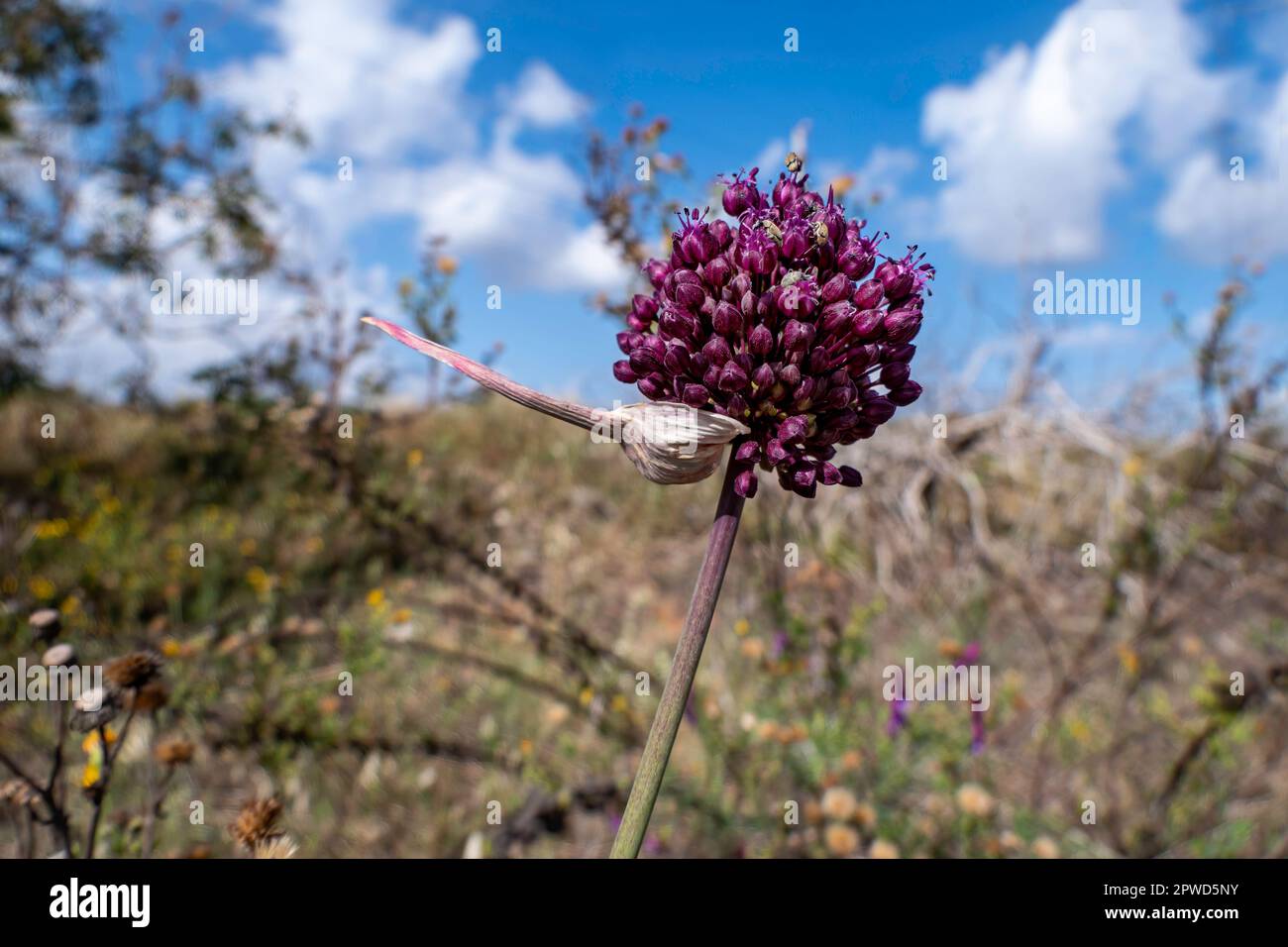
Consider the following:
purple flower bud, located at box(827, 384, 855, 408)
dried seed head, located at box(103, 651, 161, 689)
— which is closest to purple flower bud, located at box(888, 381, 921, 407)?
purple flower bud, located at box(827, 384, 855, 408)

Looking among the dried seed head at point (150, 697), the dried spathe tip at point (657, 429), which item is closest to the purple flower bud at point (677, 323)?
the dried spathe tip at point (657, 429)

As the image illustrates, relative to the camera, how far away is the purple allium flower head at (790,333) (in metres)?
1.11

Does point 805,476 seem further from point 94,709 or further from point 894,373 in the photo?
point 94,709

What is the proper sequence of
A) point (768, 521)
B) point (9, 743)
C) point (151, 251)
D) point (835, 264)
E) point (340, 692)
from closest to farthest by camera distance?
point (835, 264) → point (9, 743) → point (340, 692) → point (768, 521) → point (151, 251)

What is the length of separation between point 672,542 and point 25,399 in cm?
568

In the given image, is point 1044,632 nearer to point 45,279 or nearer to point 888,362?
point 888,362

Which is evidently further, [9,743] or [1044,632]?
[1044,632]

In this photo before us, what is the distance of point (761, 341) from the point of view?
3.63ft

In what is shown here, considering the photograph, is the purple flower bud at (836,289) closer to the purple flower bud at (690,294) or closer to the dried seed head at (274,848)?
the purple flower bud at (690,294)

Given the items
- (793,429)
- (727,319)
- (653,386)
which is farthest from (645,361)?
(793,429)

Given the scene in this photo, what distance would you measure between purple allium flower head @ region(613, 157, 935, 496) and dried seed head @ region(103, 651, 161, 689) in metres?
1.17

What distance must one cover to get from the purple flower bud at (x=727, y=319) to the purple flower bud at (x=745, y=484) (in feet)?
0.70
